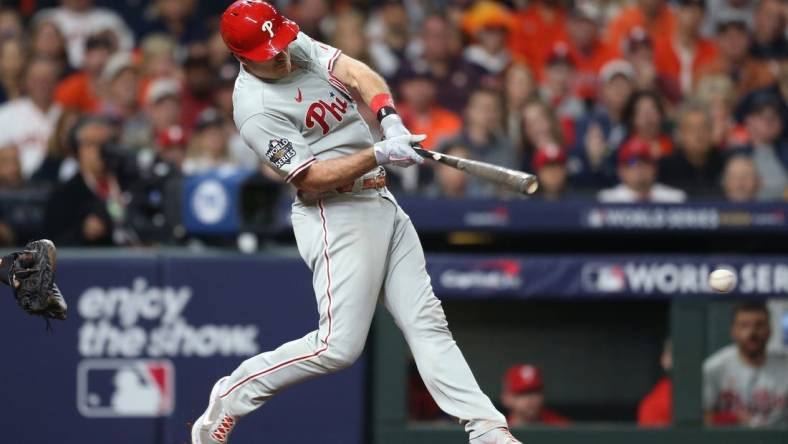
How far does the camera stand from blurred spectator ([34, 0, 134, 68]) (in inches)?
415

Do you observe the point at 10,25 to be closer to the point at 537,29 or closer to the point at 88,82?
the point at 88,82

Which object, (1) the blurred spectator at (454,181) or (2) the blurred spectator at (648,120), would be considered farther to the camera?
(2) the blurred spectator at (648,120)

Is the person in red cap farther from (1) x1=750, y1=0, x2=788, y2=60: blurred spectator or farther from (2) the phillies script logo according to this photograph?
(1) x1=750, y1=0, x2=788, y2=60: blurred spectator

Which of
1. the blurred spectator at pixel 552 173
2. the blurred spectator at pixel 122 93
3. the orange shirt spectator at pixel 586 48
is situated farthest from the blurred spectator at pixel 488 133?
the blurred spectator at pixel 122 93

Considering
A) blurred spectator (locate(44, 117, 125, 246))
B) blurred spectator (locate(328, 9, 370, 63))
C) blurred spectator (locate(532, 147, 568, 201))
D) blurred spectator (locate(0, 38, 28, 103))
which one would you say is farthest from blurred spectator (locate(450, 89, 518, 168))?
blurred spectator (locate(0, 38, 28, 103))

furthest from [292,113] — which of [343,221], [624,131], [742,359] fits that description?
[624,131]

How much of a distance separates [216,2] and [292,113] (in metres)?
6.13

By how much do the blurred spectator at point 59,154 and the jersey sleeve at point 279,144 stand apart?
419 centimetres

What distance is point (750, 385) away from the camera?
21.5 ft

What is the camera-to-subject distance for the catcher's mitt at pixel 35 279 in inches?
211

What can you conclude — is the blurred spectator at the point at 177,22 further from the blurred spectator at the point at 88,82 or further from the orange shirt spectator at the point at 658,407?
the orange shirt spectator at the point at 658,407

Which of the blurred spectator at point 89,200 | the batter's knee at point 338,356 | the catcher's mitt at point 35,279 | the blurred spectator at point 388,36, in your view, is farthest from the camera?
the blurred spectator at point 388,36

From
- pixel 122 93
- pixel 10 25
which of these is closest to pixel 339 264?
pixel 122 93

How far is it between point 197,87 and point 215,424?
4.93m
